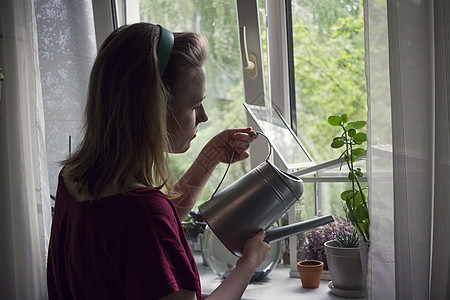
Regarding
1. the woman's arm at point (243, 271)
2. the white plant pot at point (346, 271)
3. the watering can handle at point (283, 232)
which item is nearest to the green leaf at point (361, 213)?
the white plant pot at point (346, 271)

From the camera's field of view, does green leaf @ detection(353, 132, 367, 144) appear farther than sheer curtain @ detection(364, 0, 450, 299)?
Yes

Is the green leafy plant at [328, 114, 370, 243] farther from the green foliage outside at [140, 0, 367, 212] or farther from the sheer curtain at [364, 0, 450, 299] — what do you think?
the green foliage outside at [140, 0, 367, 212]

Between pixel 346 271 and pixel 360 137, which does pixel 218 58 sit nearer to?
pixel 360 137

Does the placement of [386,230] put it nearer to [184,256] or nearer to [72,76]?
[184,256]

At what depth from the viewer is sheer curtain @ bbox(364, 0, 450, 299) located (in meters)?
1.06

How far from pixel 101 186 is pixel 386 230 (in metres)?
0.71

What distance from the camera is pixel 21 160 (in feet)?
4.99

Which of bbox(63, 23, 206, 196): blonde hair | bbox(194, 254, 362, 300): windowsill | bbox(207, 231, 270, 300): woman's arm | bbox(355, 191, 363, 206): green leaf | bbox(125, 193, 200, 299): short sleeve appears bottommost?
bbox(194, 254, 362, 300): windowsill

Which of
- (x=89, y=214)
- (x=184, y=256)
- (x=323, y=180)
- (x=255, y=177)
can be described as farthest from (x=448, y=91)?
(x=89, y=214)

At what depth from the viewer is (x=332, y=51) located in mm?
1614

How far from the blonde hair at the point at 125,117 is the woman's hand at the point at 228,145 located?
1.05 feet

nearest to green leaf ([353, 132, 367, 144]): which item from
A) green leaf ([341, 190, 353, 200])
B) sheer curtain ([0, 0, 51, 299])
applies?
green leaf ([341, 190, 353, 200])

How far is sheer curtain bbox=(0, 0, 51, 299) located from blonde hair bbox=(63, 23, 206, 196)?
768mm

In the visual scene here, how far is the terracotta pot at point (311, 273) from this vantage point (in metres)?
1.46
